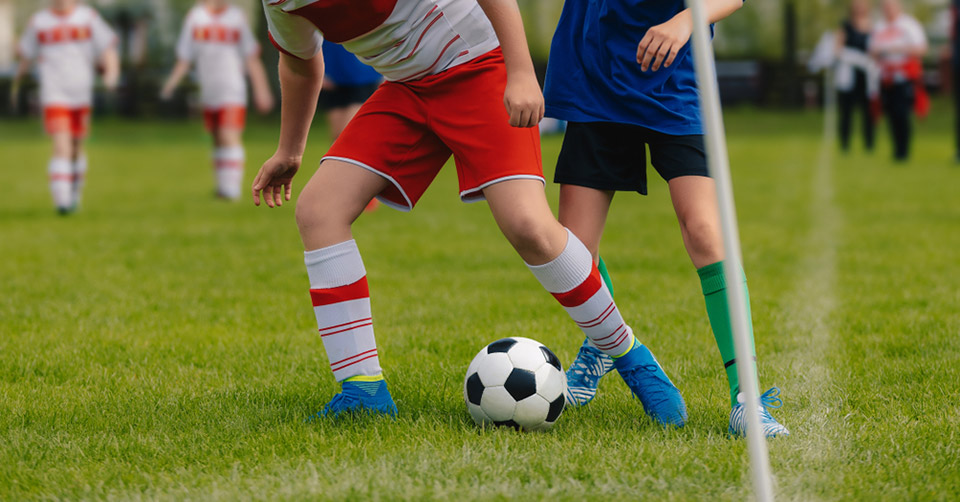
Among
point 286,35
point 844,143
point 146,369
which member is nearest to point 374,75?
point 146,369

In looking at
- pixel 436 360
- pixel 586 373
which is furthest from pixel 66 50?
pixel 586 373

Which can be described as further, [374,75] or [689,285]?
[374,75]

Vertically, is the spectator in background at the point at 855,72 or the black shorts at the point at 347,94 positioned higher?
the black shorts at the point at 347,94

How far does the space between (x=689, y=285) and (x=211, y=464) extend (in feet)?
11.3

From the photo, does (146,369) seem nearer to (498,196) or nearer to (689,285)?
(498,196)

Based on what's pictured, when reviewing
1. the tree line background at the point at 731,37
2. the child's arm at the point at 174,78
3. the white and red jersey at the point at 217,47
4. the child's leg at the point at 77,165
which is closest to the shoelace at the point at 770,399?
the child's arm at the point at 174,78

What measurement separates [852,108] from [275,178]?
1524 centimetres

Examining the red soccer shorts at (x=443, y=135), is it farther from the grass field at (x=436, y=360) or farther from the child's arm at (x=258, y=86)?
the child's arm at (x=258, y=86)

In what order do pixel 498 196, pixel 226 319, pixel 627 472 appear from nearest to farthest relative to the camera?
pixel 627 472 → pixel 498 196 → pixel 226 319

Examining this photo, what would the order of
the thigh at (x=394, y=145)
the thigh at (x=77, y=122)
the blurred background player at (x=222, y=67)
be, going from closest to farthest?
the thigh at (x=394, y=145)
the thigh at (x=77, y=122)
the blurred background player at (x=222, y=67)

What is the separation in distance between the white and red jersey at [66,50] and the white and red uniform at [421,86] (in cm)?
747

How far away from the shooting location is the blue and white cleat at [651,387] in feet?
10.3

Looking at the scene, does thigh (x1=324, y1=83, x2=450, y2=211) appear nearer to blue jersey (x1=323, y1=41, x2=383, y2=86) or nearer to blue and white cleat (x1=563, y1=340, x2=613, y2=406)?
blue and white cleat (x1=563, y1=340, x2=613, y2=406)

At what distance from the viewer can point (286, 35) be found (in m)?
3.13
